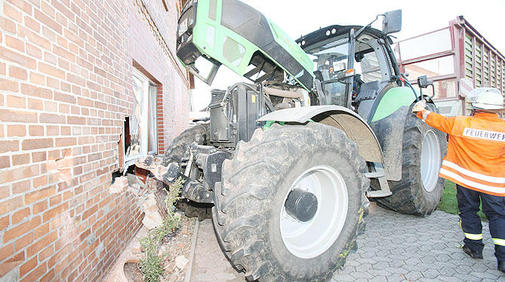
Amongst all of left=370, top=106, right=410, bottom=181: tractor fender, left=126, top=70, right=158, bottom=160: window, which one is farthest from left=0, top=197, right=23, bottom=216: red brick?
left=370, top=106, right=410, bottom=181: tractor fender

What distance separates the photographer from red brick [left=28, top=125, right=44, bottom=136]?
163 centimetres

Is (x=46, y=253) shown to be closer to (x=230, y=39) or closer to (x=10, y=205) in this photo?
(x=10, y=205)

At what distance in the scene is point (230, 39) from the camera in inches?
95.2

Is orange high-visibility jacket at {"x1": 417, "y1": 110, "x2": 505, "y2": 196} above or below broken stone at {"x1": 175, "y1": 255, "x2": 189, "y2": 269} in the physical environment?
above

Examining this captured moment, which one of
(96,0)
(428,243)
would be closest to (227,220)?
(96,0)

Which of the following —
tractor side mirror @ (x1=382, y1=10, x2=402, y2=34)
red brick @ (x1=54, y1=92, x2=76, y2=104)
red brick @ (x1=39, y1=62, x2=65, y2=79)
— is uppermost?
tractor side mirror @ (x1=382, y1=10, x2=402, y2=34)

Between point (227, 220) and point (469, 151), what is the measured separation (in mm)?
2826

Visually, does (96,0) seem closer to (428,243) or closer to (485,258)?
(428,243)

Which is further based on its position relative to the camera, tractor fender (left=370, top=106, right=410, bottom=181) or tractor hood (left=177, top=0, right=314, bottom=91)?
tractor fender (left=370, top=106, right=410, bottom=181)

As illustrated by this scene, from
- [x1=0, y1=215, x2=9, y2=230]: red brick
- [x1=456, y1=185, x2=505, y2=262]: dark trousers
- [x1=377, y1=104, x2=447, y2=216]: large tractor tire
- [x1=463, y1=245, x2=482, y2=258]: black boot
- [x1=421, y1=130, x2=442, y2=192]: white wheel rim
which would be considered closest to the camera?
[x1=0, y1=215, x2=9, y2=230]: red brick

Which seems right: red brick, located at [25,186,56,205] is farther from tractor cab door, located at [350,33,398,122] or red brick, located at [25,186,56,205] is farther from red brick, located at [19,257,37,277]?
tractor cab door, located at [350,33,398,122]

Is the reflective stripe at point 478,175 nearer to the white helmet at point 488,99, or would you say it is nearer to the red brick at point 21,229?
the white helmet at point 488,99

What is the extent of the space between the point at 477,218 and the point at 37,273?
159 inches

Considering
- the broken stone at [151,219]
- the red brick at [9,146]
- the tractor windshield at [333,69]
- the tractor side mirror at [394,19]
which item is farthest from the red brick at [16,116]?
the tractor side mirror at [394,19]
